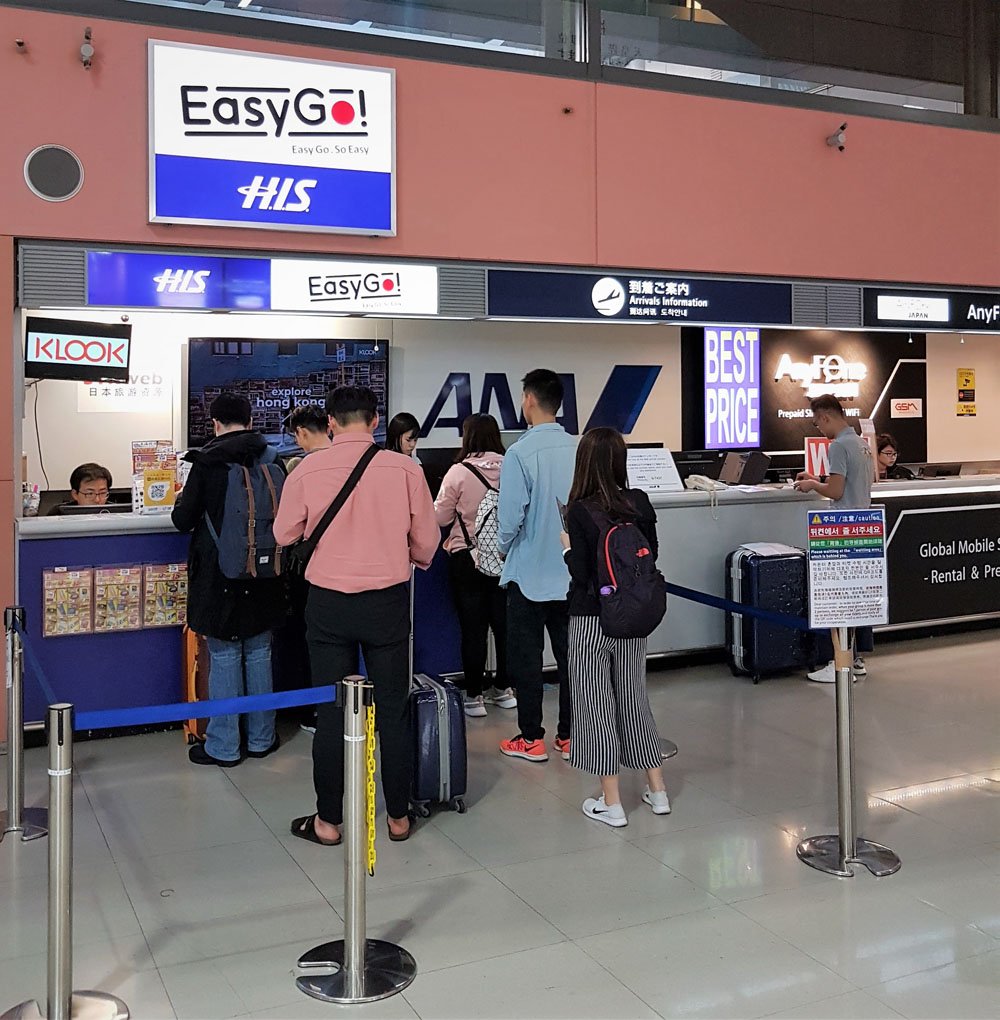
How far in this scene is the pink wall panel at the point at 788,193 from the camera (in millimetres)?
6340

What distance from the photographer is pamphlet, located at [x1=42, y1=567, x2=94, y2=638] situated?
16.7 ft

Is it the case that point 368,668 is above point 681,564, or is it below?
below

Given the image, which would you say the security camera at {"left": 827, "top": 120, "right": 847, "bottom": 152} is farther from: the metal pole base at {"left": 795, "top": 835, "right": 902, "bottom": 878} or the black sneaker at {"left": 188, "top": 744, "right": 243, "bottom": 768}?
the black sneaker at {"left": 188, "top": 744, "right": 243, "bottom": 768}

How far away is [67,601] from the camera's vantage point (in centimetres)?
511

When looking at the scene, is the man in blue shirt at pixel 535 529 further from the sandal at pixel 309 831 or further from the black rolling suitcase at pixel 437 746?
the sandal at pixel 309 831

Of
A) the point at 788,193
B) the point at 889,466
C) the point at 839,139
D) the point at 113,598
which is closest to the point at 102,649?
the point at 113,598

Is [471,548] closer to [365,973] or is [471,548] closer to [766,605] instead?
[766,605]

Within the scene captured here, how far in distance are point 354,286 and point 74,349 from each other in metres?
1.42

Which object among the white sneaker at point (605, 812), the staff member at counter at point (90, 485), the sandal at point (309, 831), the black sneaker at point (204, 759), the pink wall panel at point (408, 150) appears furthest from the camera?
the staff member at counter at point (90, 485)

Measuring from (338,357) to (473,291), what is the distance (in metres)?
2.13

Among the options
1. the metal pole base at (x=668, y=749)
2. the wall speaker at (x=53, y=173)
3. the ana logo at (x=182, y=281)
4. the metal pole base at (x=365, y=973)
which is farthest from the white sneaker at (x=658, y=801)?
the wall speaker at (x=53, y=173)

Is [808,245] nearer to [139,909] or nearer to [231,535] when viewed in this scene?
[231,535]

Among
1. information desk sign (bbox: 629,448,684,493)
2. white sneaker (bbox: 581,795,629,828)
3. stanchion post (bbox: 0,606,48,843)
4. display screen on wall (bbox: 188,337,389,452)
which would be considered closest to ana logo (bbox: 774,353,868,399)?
information desk sign (bbox: 629,448,684,493)

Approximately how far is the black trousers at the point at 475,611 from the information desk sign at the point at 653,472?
1472 mm
